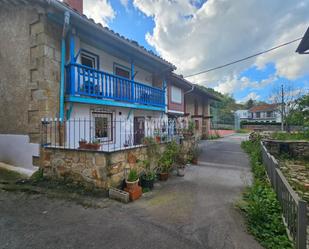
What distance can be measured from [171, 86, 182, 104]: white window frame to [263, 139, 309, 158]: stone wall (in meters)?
6.55

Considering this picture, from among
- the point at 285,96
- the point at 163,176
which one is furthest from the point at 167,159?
Answer: the point at 285,96

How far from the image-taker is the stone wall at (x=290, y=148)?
979 cm

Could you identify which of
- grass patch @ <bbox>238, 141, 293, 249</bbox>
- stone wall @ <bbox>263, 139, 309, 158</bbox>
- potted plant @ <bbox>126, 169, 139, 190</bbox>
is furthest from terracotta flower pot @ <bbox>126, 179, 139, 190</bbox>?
stone wall @ <bbox>263, 139, 309, 158</bbox>

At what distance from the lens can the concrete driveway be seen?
2670 mm

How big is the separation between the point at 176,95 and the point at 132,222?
1143 centimetres

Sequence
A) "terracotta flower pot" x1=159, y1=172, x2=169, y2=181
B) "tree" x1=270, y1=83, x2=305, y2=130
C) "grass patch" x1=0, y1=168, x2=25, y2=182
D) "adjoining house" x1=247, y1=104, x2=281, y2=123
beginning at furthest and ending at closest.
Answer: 1. "adjoining house" x1=247, y1=104, x2=281, y2=123
2. "tree" x1=270, y1=83, x2=305, y2=130
3. "terracotta flower pot" x1=159, y1=172, x2=169, y2=181
4. "grass patch" x1=0, y1=168, x2=25, y2=182

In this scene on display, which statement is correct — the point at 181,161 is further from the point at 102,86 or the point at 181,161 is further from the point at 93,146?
the point at 102,86

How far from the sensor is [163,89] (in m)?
10.9

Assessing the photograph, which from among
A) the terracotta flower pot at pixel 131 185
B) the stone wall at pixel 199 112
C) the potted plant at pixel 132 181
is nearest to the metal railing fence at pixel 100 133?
the potted plant at pixel 132 181

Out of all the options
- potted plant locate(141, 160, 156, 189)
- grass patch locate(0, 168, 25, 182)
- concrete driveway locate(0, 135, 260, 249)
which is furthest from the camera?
grass patch locate(0, 168, 25, 182)

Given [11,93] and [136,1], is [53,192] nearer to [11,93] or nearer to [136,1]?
[11,93]

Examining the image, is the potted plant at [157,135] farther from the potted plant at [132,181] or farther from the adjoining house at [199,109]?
the adjoining house at [199,109]

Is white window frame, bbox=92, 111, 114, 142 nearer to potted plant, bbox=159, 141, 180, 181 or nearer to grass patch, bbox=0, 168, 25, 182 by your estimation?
potted plant, bbox=159, 141, 180, 181

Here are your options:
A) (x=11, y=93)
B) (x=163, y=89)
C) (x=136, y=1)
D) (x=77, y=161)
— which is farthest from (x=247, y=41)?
(x=11, y=93)
